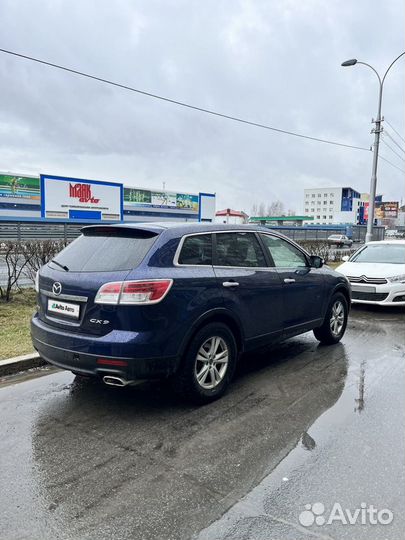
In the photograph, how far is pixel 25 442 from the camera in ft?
11.0

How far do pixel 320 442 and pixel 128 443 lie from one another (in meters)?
1.54

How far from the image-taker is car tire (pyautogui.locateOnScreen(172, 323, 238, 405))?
382 centimetres

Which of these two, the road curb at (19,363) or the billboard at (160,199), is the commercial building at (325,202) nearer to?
the billboard at (160,199)

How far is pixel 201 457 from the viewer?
124 inches

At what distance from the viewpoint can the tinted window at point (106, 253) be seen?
3.74 metres

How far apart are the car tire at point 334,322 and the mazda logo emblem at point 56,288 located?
12.4 feet

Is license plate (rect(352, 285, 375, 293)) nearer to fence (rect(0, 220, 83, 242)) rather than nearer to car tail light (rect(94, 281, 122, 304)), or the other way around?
fence (rect(0, 220, 83, 242))

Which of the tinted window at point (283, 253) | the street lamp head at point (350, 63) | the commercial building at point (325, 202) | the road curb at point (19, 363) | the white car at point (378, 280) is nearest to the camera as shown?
the road curb at point (19, 363)

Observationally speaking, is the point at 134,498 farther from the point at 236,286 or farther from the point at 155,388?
the point at 236,286

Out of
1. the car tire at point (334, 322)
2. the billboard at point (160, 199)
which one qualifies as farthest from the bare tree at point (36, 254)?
Result: the billboard at point (160, 199)

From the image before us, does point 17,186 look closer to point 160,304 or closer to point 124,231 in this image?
point 124,231

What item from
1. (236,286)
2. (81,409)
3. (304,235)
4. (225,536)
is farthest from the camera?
(304,235)

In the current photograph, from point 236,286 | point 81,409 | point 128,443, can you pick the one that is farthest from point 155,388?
point 236,286

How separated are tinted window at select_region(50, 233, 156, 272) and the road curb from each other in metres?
1.45
